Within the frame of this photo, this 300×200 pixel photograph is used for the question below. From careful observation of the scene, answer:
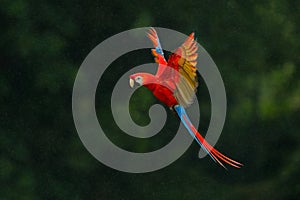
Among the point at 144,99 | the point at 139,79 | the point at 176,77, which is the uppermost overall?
the point at 144,99

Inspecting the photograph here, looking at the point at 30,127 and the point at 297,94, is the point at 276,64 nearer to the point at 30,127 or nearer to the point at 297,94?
the point at 297,94

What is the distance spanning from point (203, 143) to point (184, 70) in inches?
28.1

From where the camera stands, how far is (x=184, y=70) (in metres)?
4.56

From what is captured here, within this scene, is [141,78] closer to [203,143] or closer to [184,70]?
[184,70]

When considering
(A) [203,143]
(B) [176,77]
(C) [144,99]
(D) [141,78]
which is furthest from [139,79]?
(C) [144,99]

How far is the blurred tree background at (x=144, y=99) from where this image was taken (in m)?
5.57

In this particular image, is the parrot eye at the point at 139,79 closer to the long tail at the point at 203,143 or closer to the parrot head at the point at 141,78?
the parrot head at the point at 141,78

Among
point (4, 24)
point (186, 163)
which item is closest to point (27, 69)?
point (4, 24)

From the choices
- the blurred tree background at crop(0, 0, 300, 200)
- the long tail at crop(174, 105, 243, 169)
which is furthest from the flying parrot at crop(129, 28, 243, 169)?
the blurred tree background at crop(0, 0, 300, 200)

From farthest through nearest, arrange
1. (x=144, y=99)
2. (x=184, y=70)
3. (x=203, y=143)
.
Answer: (x=144, y=99)
(x=203, y=143)
(x=184, y=70)

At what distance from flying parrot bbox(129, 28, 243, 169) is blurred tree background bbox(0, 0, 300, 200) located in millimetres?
895

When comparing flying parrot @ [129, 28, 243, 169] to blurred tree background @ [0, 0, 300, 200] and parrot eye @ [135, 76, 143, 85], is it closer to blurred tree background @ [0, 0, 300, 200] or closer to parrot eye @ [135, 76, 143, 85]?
parrot eye @ [135, 76, 143, 85]

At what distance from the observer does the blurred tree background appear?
5.57 m

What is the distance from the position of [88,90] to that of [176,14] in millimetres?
813
